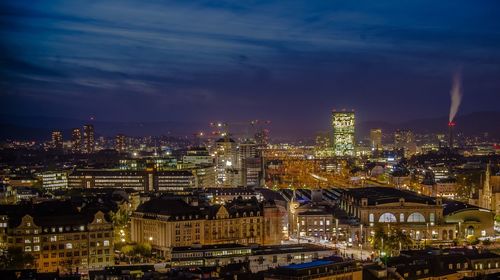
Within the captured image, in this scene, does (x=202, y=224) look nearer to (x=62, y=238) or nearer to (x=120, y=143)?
(x=62, y=238)

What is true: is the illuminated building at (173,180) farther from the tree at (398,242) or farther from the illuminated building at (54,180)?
the tree at (398,242)

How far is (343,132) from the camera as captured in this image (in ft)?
495

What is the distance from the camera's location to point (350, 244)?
39.8 metres

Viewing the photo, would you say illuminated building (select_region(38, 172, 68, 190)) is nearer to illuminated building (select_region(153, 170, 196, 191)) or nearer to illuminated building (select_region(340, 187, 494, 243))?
illuminated building (select_region(153, 170, 196, 191))

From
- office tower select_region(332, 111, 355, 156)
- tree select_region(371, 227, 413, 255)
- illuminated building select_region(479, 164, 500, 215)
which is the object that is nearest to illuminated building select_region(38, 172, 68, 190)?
illuminated building select_region(479, 164, 500, 215)

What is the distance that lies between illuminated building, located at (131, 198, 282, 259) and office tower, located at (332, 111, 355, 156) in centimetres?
10203

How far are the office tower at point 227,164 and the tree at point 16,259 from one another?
143 ft

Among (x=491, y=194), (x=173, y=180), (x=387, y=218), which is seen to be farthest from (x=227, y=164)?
(x=387, y=218)

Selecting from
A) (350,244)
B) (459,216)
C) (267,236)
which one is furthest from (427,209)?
(267,236)

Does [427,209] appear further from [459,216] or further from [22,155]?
[22,155]

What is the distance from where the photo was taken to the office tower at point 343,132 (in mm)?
143500

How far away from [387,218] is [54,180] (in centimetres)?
3410

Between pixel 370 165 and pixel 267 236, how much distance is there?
5581cm

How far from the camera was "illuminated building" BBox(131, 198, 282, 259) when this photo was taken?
3678cm
